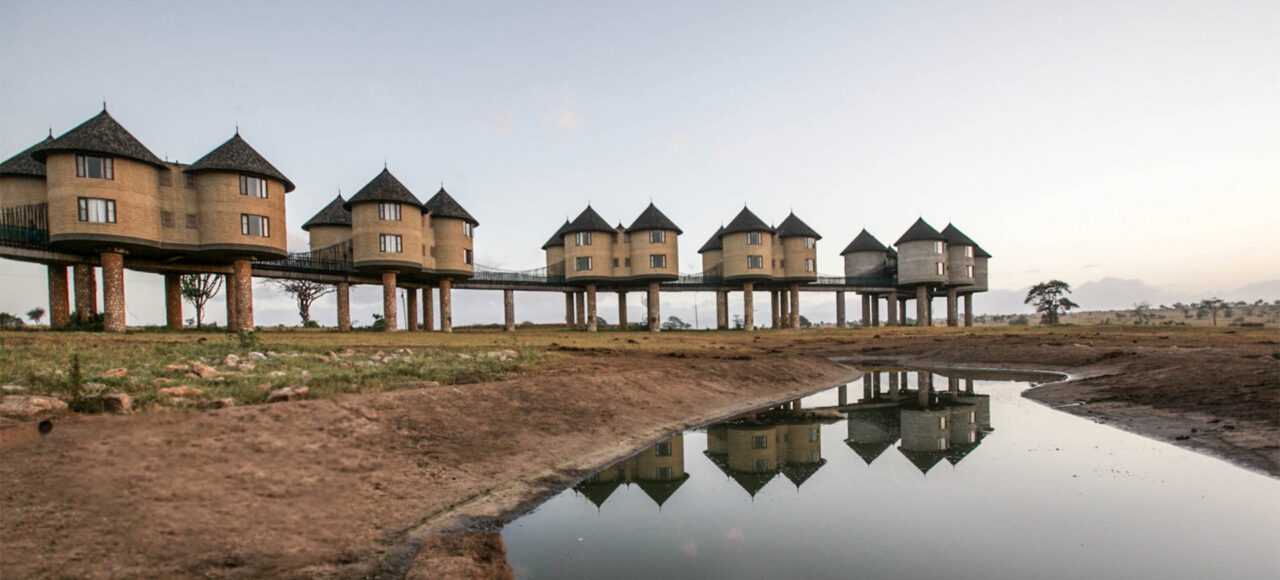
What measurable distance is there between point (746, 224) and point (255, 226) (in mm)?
43285

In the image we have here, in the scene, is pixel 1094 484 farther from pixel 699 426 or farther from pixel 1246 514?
pixel 699 426

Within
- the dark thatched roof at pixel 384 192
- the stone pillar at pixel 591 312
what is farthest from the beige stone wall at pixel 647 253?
the dark thatched roof at pixel 384 192

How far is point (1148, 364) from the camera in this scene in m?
24.0

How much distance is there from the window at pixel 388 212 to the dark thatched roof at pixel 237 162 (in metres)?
6.86

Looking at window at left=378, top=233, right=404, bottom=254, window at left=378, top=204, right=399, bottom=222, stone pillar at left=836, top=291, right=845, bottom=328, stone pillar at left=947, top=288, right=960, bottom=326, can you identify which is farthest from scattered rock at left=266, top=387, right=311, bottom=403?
stone pillar at left=947, top=288, right=960, bottom=326

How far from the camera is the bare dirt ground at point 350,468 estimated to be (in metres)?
6.85

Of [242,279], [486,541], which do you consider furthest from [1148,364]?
[242,279]

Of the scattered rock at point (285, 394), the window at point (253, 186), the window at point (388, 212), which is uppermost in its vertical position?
the window at point (253, 186)

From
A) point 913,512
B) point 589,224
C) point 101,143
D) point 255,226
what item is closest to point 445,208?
point 589,224

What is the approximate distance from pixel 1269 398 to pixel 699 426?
47.6 feet

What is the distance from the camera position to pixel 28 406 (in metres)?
9.39

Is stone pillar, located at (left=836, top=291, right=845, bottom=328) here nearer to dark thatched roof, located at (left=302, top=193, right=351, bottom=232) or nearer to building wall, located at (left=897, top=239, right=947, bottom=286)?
building wall, located at (left=897, top=239, right=947, bottom=286)

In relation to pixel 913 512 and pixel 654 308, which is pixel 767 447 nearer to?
pixel 913 512

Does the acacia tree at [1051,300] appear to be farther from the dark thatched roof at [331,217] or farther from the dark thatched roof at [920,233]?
the dark thatched roof at [331,217]
